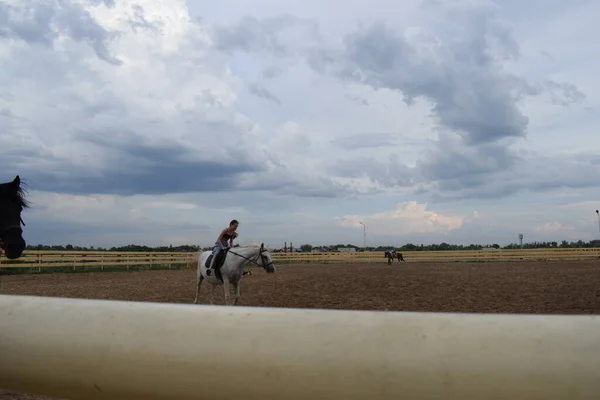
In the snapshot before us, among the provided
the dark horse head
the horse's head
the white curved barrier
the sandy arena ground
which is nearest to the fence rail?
the sandy arena ground

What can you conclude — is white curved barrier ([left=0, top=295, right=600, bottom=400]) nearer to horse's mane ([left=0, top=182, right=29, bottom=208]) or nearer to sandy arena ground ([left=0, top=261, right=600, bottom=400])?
horse's mane ([left=0, top=182, right=29, bottom=208])

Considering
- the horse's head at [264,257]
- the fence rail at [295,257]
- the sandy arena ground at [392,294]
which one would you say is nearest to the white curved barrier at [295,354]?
the horse's head at [264,257]

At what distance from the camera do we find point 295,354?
132cm

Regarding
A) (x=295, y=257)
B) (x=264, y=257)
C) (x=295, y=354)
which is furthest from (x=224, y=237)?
(x=295, y=257)

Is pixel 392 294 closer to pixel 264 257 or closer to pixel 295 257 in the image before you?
pixel 264 257

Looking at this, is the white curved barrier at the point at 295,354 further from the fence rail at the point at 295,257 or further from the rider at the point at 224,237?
the fence rail at the point at 295,257

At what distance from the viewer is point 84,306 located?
1635mm

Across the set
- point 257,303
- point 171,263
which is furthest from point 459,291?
point 171,263

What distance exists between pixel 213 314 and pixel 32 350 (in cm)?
67

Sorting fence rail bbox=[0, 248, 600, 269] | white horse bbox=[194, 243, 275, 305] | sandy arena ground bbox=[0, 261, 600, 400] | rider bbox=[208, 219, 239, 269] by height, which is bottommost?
sandy arena ground bbox=[0, 261, 600, 400]

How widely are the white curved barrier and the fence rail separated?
2494 centimetres

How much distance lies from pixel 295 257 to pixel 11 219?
37707 mm

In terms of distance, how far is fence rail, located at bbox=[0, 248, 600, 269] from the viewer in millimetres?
24797

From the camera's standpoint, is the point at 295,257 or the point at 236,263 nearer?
the point at 236,263
